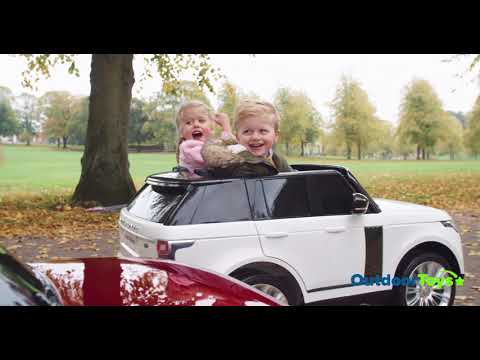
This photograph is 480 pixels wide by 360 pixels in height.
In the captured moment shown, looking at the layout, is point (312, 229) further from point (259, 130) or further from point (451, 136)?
point (451, 136)

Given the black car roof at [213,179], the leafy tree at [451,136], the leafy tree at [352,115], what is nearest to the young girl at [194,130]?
the black car roof at [213,179]

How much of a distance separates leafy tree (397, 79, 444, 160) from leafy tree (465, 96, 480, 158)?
24 cm

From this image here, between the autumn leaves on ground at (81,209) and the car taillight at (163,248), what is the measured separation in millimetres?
1143

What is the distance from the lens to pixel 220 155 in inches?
131

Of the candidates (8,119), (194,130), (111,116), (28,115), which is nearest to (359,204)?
(194,130)

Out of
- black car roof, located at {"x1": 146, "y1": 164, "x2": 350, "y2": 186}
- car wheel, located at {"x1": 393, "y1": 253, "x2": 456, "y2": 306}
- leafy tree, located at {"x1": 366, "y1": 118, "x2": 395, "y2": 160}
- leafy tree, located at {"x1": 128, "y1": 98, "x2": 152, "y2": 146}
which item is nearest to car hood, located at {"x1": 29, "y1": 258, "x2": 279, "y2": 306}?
black car roof, located at {"x1": 146, "y1": 164, "x2": 350, "y2": 186}

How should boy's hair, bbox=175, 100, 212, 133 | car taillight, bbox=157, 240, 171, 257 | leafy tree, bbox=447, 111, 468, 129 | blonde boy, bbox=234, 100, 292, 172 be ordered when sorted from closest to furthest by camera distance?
car taillight, bbox=157, 240, 171, 257 < blonde boy, bbox=234, 100, 292, 172 < boy's hair, bbox=175, 100, 212, 133 < leafy tree, bbox=447, 111, 468, 129

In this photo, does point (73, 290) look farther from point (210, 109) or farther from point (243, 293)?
point (210, 109)

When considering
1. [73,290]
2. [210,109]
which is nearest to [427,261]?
[210,109]

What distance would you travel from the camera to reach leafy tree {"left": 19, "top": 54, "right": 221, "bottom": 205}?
4.26 metres

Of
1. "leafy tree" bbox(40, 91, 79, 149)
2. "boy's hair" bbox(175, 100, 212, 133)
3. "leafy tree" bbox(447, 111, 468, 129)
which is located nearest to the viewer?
"boy's hair" bbox(175, 100, 212, 133)

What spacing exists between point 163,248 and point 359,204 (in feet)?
4.26

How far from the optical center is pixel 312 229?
3.08 meters

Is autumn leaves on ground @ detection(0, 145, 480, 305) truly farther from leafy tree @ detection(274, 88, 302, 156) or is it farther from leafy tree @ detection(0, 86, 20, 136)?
leafy tree @ detection(274, 88, 302, 156)
